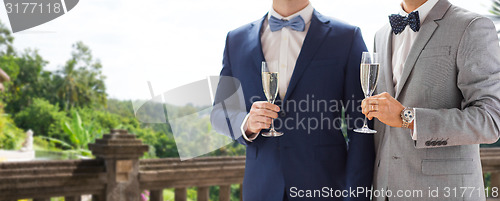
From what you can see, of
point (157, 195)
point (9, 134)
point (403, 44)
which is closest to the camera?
point (403, 44)

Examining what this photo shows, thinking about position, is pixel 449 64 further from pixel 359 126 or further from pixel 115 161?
pixel 115 161

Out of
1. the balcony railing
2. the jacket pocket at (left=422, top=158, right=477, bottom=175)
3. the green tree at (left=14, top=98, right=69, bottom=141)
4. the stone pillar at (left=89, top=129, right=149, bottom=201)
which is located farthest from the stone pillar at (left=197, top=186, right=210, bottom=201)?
the green tree at (left=14, top=98, right=69, bottom=141)

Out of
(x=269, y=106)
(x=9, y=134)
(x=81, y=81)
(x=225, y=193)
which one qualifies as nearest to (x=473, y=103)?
(x=269, y=106)

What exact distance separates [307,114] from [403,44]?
39cm

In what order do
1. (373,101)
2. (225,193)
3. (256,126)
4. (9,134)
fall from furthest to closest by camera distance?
(9,134) < (225,193) < (256,126) < (373,101)

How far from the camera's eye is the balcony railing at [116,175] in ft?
8.20

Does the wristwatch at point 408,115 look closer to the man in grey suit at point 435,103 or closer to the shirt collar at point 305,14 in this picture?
the man in grey suit at point 435,103

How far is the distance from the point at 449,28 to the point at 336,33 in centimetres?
34

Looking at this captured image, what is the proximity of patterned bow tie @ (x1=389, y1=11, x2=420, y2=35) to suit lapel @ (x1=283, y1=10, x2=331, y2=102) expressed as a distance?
0.69ft

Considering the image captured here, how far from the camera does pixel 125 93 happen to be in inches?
912

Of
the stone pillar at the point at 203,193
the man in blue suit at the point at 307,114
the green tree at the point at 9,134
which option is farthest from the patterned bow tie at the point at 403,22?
→ the green tree at the point at 9,134

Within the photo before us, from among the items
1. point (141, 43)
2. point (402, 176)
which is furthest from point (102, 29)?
point (402, 176)

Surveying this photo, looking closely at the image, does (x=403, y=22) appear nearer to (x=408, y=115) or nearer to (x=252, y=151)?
(x=408, y=115)

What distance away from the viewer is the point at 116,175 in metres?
2.71
